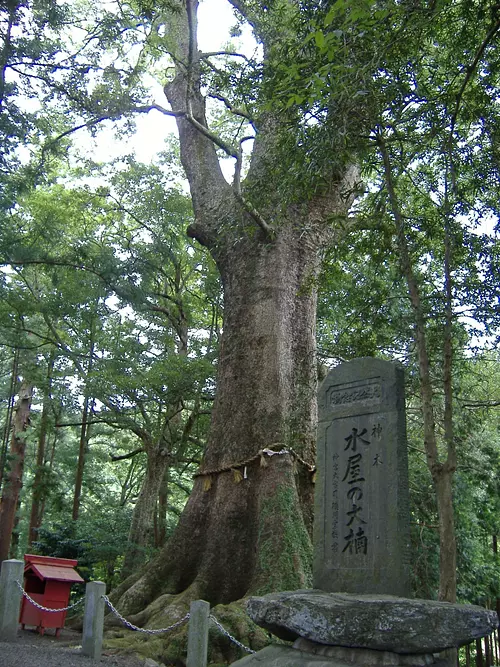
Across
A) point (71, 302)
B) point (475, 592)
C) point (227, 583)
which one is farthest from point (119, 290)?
point (475, 592)

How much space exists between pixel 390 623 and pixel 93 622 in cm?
401

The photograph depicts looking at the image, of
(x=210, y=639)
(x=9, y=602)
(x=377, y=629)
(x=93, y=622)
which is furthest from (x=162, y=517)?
(x=377, y=629)

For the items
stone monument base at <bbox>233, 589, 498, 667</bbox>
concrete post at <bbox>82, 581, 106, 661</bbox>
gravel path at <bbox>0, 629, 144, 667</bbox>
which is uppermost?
stone monument base at <bbox>233, 589, 498, 667</bbox>

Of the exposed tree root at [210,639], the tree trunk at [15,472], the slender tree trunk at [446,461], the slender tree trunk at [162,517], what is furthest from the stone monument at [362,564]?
the tree trunk at [15,472]

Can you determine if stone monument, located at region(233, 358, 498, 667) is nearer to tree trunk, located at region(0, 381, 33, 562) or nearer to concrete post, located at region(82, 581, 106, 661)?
concrete post, located at region(82, 581, 106, 661)

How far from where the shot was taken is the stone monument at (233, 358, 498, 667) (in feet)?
12.8

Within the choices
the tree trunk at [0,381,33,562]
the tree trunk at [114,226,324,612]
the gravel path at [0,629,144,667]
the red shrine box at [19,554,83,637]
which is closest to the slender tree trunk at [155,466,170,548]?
the tree trunk at [0,381,33,562]

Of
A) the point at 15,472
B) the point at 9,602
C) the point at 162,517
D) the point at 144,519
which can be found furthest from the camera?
the point at 162,517

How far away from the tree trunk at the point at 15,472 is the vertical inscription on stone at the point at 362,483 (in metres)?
12.2

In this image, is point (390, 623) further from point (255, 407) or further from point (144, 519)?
point (144, 519)

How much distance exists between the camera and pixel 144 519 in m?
13.5

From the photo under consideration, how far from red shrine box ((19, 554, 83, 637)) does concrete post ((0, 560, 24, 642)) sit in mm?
1541

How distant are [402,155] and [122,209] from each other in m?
11.4

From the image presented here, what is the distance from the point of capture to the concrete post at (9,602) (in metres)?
6.84
